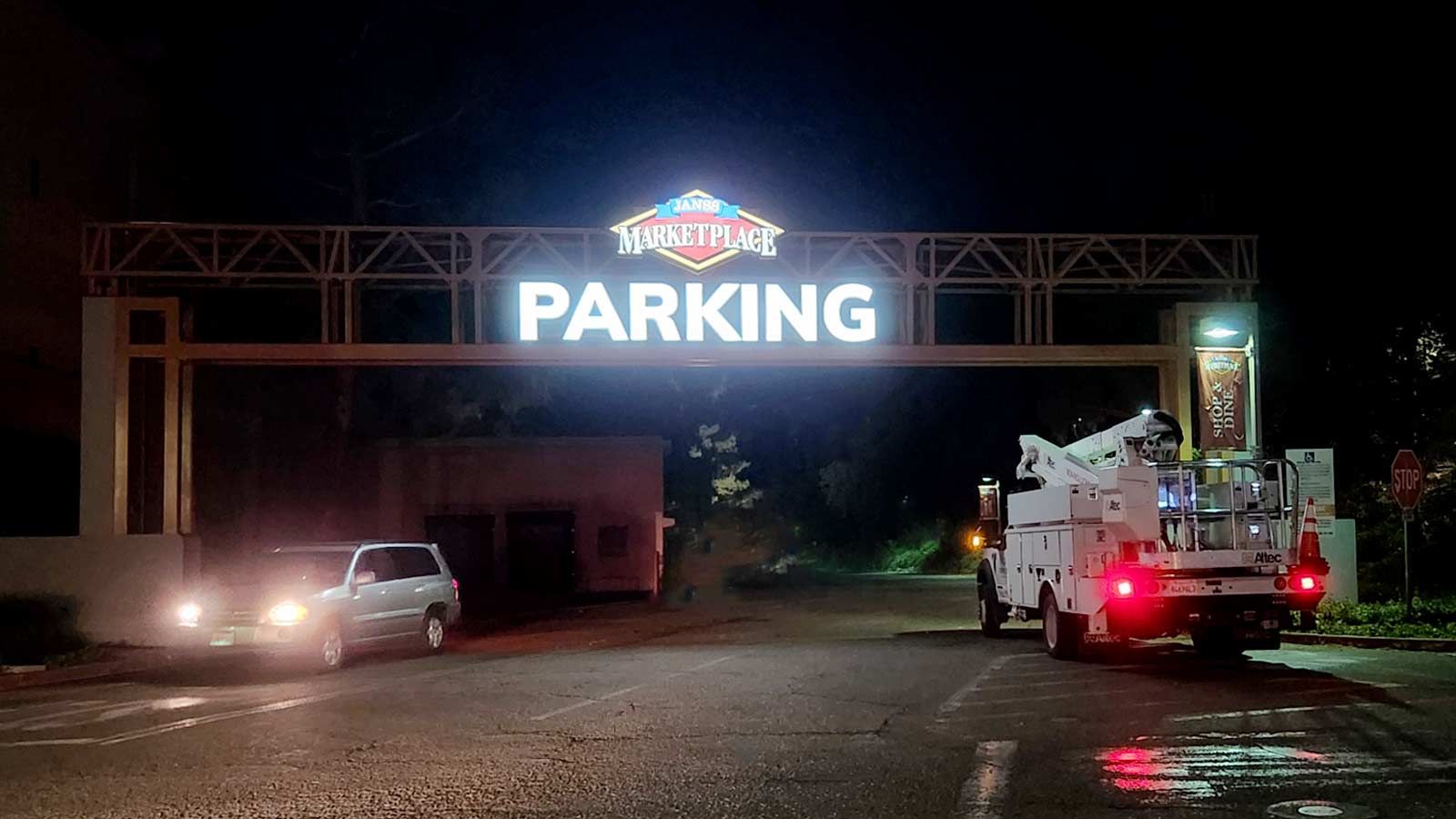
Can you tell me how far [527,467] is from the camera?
122 feet

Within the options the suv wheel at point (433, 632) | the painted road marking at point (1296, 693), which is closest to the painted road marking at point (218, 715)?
the suv wheel at point (433, 632)

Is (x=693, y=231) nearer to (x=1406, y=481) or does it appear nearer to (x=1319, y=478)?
(x=1319, y=478)

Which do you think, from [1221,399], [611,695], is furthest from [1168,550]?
[1221,399]

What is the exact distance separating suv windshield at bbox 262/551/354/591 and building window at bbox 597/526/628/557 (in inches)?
731

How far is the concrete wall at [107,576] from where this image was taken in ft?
72.3

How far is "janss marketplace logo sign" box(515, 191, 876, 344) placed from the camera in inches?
914

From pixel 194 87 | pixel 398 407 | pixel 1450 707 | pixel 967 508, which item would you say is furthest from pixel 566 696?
pixel 967 508

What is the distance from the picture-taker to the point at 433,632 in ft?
68.1

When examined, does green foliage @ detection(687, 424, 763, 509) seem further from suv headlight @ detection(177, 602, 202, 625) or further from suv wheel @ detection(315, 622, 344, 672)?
suv headlight @ detection(177, 602, 202, 625)

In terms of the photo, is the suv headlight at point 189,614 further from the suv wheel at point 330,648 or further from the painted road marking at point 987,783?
the painted road marking at point 987,783

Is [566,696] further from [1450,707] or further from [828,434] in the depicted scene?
[828,434]

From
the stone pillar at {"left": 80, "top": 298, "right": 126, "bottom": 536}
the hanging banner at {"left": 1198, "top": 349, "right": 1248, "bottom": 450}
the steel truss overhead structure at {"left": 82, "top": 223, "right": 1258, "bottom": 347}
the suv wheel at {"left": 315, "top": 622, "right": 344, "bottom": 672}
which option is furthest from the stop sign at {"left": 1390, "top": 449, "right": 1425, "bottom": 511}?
the stone pillar at {"left": 80, "top": 298, "right": 126, "bottom": 536}

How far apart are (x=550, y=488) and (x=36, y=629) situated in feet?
57.8

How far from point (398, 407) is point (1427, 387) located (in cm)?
2585
